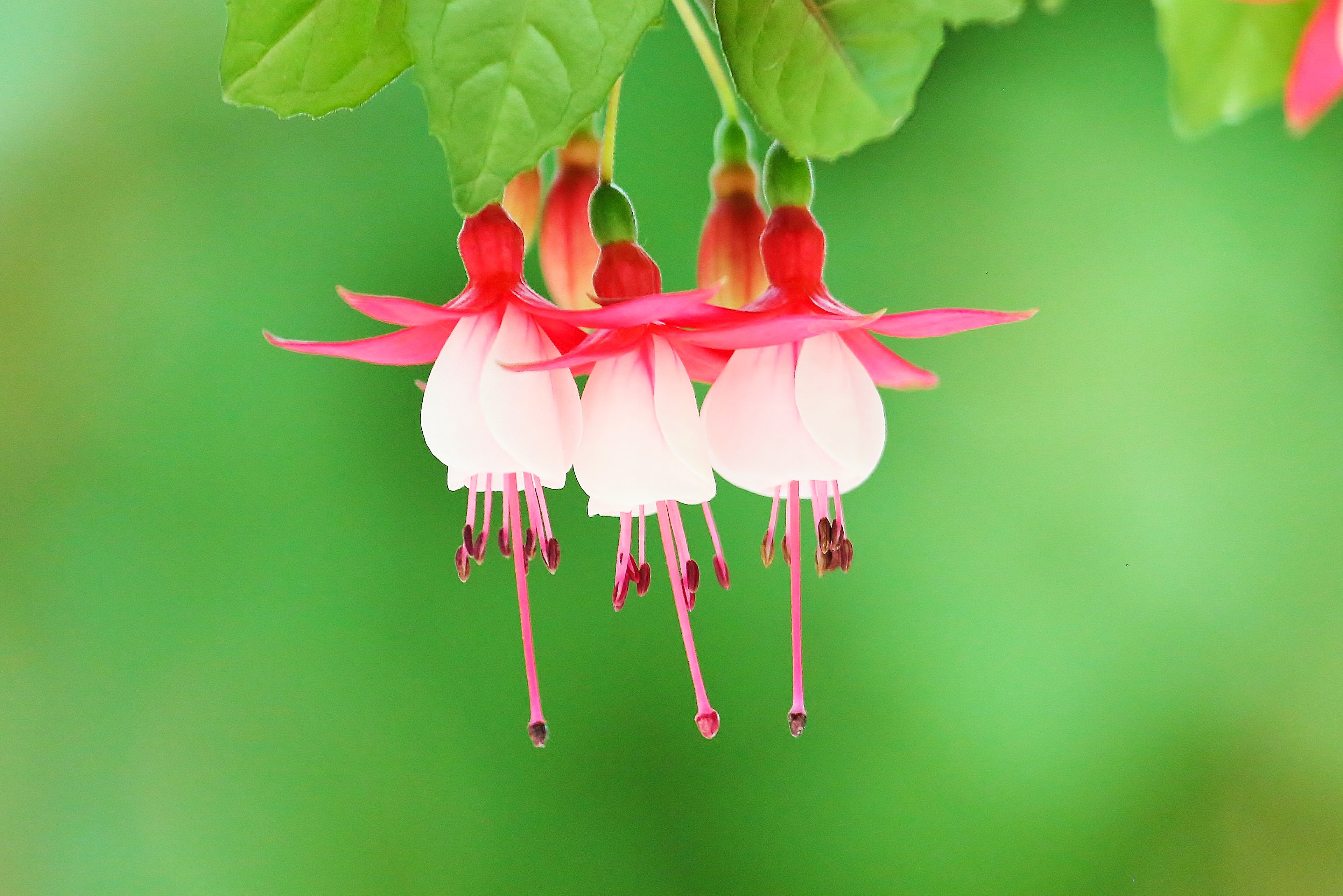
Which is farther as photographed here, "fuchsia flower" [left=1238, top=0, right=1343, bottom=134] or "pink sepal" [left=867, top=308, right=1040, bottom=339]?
"pink sepal" [left=867, top=308, right=1040, bottom=339]

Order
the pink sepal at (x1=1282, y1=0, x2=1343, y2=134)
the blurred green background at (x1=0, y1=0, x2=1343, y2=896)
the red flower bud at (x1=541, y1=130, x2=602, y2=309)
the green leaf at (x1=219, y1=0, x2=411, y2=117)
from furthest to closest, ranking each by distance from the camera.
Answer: the blurred green background at (x1=0, y1=0, x2=1343, y2=896)
the red flower bud at (x1=541, y1=130, x2=602, y2=309)
the green leaf at (x1=219, y1=0, x2=411, y2=117)
the pink sepal at (x1=1282, y1=0, x2=1343, y2=134)

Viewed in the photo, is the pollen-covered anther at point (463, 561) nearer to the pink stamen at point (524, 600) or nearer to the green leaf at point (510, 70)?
the pink stamen at point (524, 600)

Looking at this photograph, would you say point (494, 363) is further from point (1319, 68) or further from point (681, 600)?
point (1319, 68)

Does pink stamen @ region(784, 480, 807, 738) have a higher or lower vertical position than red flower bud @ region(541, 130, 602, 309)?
lower

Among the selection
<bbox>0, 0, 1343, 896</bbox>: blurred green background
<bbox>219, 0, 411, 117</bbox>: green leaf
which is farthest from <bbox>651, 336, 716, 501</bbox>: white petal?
<bbox>0, 0, 1343, 896</bbox>: blurred green background

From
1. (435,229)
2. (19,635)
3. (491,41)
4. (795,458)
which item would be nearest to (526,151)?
(491,41)

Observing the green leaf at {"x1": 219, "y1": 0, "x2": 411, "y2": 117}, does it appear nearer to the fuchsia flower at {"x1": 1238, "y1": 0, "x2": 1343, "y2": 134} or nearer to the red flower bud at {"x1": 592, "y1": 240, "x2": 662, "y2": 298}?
the red flower bud at {"x1": 592, "y1": 240, "x2": 662, "y2": 298}

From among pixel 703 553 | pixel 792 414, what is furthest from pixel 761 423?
pixel 703 553
